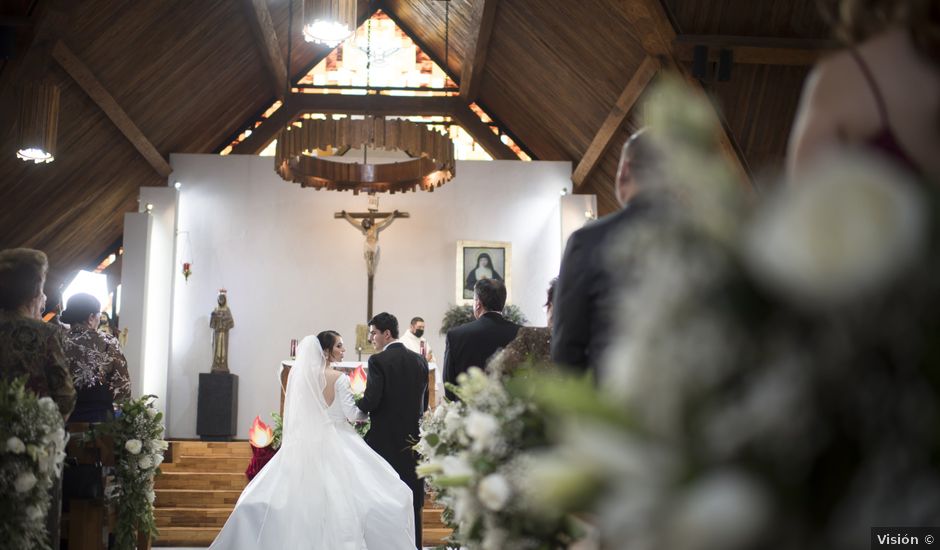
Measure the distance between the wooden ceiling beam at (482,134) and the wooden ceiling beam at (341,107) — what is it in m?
0.12

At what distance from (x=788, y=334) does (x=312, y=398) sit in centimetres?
558

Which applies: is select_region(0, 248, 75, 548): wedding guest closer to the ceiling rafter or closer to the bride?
the bride

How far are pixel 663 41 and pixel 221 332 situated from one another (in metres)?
7.12

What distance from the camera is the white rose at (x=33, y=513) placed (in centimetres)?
331

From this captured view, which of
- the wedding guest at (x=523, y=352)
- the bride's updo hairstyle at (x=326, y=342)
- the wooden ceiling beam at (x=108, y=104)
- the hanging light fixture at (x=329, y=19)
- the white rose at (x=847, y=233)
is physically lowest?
the white rose at (x=847, y=233)

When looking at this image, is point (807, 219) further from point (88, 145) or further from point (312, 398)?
point (88, 145)

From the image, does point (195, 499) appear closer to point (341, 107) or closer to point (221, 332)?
point (221, 332)

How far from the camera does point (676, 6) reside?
8.68 m

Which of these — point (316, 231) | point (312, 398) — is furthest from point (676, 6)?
point (316, 231)

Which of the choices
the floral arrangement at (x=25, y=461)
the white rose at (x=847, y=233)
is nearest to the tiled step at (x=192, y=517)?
the floral arrangement at (x=25, y=461)

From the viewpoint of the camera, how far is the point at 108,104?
37.6ft

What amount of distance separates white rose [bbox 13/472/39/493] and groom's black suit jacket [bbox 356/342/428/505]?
294 centimetres

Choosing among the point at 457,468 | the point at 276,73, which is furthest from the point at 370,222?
the point at 457,468

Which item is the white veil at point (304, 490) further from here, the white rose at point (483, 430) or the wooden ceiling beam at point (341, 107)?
the wooden ceiling beam at point (341, 107)
